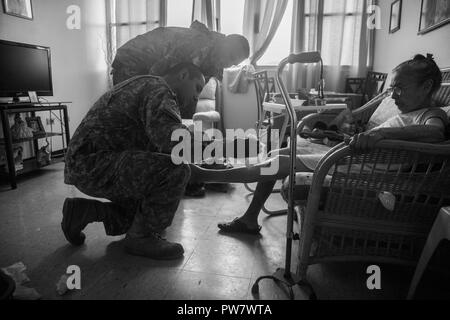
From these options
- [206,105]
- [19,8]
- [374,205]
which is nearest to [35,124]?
[19,8]

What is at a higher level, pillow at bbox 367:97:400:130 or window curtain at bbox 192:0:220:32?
window curtain at bbox 192:0:220:32

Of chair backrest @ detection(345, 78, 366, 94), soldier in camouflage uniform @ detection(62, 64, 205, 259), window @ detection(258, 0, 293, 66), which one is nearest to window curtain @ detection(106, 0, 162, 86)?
window @ detection(258, 0, 293, 66)

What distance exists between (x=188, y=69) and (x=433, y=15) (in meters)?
1.99

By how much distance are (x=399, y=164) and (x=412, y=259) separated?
352 millimetres

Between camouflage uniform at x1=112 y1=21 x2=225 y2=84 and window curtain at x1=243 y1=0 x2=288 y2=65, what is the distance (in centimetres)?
298

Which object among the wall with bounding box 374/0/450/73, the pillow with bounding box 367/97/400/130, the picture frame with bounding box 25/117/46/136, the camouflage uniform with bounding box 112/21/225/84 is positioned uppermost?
the wall with bounding box 374/0/450/73

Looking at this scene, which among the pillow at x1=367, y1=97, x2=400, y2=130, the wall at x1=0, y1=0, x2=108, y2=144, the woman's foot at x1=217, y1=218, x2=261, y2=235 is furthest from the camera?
the wall at x1=0, y1=0, x2=108, y2=144

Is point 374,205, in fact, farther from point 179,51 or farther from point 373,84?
point 373,84

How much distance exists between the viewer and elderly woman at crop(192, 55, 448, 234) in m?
0.96

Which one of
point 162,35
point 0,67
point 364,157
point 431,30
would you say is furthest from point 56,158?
point 431,30

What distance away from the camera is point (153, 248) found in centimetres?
136

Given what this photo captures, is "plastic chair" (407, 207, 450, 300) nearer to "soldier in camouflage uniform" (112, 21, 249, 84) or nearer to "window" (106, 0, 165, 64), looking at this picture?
"soldier in camouflage uniform" (112, 21, 249, 84)

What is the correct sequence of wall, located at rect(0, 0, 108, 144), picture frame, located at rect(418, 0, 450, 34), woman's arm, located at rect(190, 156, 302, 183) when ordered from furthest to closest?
wall, located at rect(0, 0, 108, 144) < picture frame, located at rect(418, 0, 450, 34) < woman's arm, located at rect(190, 156, 302, 183)

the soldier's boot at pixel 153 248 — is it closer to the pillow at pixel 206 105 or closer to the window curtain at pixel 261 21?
the pillow at pixel 206 105
